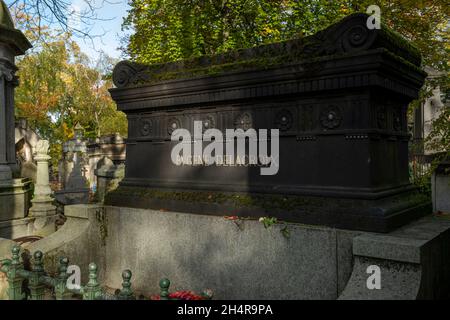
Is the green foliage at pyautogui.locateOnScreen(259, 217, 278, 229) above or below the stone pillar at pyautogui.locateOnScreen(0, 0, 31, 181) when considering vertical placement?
below

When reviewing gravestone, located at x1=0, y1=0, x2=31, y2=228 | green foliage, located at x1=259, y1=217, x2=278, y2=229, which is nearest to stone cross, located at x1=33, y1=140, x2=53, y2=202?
gravestone, located at x1=0, y1=0, x2=31, y2=228

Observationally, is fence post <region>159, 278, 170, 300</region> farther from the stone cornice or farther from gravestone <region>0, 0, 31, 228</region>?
gravestone <region>0, 0, 31, 228</region>

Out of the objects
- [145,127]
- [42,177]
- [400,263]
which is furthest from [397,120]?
[42,177]

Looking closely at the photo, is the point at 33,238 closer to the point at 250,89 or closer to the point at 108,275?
the point at 108,275

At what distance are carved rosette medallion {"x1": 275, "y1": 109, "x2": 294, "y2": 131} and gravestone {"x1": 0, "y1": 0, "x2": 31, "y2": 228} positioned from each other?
756 centimetres

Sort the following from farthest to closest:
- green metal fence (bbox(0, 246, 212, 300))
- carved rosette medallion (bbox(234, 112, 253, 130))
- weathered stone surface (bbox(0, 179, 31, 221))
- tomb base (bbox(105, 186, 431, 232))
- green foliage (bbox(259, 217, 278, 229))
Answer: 1. weathered stone surface (bbox(0, 179, 31, 221))
2. carved rosette medallion (bbox(234, 112, 253, 130))
3. green foliage (bbox(259, 217, 278, 229))
4. tomb base (bbox(105, 186, 431, 232))
5. green metal fence (bbox(0, 246, 212, 300))

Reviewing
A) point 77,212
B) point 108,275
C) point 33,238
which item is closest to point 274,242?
point 108,275

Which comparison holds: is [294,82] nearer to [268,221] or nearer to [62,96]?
[268,221]

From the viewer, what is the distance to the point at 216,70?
4695mm

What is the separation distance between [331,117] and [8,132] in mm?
8985

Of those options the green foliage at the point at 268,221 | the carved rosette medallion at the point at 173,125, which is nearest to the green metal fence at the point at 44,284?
the green foliage at the point at 268,221

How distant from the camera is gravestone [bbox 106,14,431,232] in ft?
12.2

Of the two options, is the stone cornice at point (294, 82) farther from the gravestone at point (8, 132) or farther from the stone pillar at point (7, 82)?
the stone pillar at point (7, 82)

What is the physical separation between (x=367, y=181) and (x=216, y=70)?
7.47 feet
